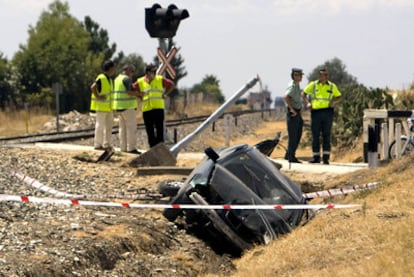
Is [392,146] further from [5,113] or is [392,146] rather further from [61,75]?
[61,75]

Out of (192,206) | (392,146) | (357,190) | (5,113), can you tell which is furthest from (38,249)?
(5,113)

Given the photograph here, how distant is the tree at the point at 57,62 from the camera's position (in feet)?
221

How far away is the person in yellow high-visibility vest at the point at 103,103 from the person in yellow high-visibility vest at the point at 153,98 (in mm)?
692

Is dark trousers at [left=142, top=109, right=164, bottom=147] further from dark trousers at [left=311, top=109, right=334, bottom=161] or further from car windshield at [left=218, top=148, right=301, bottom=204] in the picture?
car windshield at [left=218, top=148, right=301, bottom=204]

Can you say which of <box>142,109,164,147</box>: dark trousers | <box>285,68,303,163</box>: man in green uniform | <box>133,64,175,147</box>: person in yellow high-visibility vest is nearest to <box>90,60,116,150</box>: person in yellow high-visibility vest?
<box>133,64,175,147</box>: person in yellow high-visibility vest

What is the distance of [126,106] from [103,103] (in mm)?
522

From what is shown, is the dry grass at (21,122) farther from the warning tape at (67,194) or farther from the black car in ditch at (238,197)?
the black car in ditch at (238,197)

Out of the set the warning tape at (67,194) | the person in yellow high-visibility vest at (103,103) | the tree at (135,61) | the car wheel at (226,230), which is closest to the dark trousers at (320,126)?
the person in yellow high-visibility vest at (103,103)

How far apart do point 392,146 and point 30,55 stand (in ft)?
169

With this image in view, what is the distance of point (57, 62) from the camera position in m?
69.3

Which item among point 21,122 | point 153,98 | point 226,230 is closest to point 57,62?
point 21,122

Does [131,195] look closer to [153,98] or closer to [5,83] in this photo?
[153,98]

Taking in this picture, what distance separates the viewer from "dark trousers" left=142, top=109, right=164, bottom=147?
2045 cm

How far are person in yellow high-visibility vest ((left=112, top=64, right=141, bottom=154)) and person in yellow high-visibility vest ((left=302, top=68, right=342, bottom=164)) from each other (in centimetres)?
331
